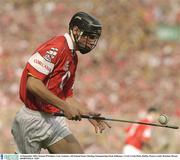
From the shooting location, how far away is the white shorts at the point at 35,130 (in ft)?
22.4

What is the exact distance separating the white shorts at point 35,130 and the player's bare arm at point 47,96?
1.44 feet

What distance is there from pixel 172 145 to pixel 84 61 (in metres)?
6.73

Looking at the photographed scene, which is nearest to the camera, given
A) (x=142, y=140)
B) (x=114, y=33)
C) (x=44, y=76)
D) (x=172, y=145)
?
(x=44, y=76)

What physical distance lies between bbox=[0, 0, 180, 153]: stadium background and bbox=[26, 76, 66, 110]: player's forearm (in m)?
10.3

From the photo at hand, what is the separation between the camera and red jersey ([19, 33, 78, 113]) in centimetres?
648

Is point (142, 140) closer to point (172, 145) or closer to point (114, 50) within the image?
point (172, 145)

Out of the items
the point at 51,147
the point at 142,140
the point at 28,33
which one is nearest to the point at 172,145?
the point at 142,140

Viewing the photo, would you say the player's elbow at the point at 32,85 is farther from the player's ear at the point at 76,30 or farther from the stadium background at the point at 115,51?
the stadium background at the point at 115,51

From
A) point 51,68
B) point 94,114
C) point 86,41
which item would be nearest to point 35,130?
point 94,114

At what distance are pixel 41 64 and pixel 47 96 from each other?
27 centimetres

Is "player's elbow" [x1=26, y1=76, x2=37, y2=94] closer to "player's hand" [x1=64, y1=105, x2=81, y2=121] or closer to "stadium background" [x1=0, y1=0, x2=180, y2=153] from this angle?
"player's hand" [x1=64, y1=105, x2=81, y2=121]

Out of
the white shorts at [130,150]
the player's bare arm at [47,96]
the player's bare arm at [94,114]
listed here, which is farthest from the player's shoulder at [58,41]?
the white shorts at [130,150]

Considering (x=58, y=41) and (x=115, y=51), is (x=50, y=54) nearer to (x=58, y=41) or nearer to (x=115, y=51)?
(x=58, y=41)

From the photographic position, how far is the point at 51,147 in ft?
22.7
